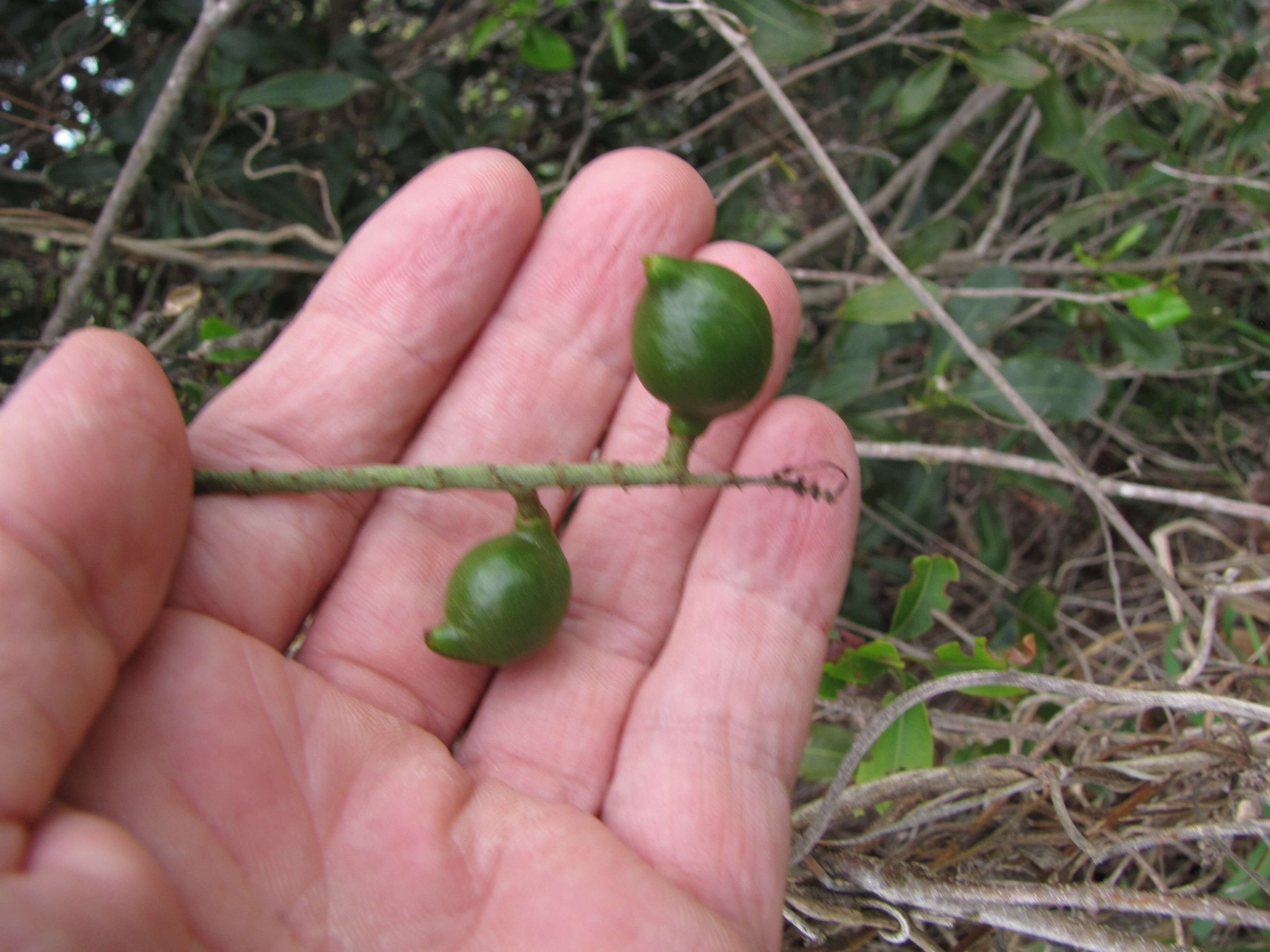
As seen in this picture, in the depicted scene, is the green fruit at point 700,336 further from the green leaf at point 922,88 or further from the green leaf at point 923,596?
the green leaf at point 922,88

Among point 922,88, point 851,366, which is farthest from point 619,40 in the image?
point 851,366

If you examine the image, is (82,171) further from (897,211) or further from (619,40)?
(897,211)

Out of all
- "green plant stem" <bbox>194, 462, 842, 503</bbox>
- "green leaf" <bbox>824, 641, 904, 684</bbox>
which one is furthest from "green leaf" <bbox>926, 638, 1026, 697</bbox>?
"green plant stem" <bbox>194, 462, 842, 503</bbox>

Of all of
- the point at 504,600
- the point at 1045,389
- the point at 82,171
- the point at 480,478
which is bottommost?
the point at 1045,389

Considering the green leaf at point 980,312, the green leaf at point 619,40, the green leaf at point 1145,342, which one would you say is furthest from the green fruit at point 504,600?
the green leaf at point 1145,342

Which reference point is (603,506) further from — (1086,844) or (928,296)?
(1086,844)

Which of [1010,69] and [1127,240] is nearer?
[1010,69]

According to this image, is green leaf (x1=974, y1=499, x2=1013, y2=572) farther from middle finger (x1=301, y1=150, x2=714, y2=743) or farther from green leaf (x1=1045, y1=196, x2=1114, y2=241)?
middle finger (x1=301, y1=150, x2=714, y2=743)
